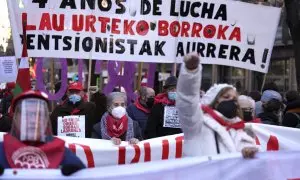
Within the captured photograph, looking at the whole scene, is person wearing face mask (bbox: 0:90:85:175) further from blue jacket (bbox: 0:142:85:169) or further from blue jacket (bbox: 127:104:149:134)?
blue jacket (bbox: 127:104:149:134)

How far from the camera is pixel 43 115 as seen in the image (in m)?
3.63

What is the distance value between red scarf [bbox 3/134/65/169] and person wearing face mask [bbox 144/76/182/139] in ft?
A: 10.5

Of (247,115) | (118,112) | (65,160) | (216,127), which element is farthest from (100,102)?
(65,160)

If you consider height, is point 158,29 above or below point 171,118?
above

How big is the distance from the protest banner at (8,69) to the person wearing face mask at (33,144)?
7029mm

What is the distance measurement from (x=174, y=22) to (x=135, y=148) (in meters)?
2.77

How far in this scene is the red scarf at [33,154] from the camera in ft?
11.6

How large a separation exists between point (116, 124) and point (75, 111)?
88 cm

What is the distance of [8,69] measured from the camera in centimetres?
1073

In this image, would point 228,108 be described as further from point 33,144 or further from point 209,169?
point 33,144

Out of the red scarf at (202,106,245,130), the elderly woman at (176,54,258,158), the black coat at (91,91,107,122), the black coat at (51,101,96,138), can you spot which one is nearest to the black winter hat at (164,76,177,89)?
the black coat at (51,101,96,138)

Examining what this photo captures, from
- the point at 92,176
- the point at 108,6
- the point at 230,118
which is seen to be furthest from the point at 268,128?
the point at 108,6

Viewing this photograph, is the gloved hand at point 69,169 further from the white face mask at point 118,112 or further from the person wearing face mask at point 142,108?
the person wearing face mask at point 142,108

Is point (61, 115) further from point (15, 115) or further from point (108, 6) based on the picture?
point (15, 115)
